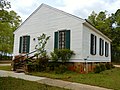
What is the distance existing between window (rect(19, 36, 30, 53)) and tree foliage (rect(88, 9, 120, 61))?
65.4 ft

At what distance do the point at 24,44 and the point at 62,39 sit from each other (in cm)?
500

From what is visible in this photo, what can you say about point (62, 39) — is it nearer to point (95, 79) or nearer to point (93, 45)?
point (93, 45)

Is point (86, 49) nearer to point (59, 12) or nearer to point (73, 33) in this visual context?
point (73, 33)

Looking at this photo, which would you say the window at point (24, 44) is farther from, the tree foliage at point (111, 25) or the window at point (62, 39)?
the tree foliage at point (111, 25)

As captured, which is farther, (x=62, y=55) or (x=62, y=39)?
(x=62, y=39)

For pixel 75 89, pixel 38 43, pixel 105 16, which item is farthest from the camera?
pixel 105 16

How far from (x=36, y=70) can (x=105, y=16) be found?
28.5 metres

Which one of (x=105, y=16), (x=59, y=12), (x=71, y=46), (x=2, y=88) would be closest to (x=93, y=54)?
(x=71, y=46)

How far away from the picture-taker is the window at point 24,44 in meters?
16.9

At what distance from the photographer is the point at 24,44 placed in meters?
17.3

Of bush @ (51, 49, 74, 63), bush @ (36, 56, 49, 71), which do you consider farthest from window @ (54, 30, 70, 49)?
bush @ (36, 56, 49, 71)

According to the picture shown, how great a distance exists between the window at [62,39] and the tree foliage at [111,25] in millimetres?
20825

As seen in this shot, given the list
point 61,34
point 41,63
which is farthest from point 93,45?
point 41,63

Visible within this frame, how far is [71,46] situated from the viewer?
13.5 metres
